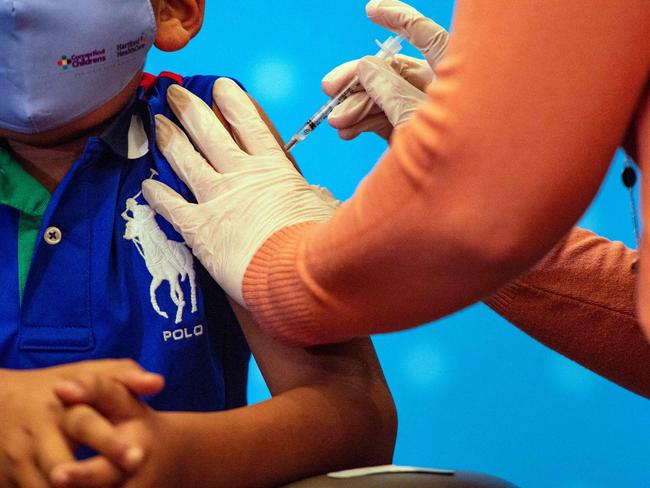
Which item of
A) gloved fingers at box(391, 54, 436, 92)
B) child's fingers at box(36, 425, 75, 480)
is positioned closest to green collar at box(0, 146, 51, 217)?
child's fingers at box(36, 425, 75, 480)

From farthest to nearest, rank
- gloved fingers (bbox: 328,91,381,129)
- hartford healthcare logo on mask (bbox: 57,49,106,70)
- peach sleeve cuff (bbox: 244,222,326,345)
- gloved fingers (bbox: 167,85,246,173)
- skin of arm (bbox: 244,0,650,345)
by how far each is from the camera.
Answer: gloved fingers (bbox: 328,91,381,129)
gloved fingers (bbox: 167,85,246,173)
hartford healthcare logo on mask (bbox: 57,49,106,70)
peach sleeve cuff (bbox: 244,222,326,345)
skin of arm (bbox: 244,0,650,345)

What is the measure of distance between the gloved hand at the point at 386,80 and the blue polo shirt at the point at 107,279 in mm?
229

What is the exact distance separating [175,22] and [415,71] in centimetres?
31

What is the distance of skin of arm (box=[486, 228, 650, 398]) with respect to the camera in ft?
3.25

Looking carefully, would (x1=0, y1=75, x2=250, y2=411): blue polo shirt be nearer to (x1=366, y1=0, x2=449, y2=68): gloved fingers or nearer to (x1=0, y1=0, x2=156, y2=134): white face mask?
(x1=0, y1=0, x2=156, y2=134): white face mask

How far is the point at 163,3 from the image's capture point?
1.06 meters

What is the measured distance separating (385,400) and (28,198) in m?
0.42

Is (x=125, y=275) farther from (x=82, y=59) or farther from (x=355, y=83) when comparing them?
(x=355, y=83)

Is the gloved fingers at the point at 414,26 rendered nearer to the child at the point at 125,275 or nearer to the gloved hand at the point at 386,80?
the gloved hand at the point at 386,80

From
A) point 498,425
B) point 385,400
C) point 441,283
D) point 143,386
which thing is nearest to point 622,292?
point 385,400

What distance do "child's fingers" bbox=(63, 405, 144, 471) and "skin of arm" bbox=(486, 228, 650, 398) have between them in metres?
0.50

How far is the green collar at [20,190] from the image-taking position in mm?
974

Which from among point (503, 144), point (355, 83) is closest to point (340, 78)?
point (355, 83)

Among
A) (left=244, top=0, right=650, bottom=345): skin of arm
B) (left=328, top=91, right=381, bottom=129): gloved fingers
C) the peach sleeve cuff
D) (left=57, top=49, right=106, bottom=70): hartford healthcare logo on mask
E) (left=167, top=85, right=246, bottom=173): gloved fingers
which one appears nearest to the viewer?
(left=244, top=0, right=650, bottom=345): skin of arm
